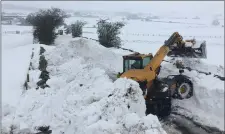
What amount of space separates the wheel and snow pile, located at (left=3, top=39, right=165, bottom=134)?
2247 mm

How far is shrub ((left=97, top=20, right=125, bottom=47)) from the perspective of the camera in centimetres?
2297

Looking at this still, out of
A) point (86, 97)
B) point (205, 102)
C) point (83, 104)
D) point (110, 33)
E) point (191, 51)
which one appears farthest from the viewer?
point (110, 33)

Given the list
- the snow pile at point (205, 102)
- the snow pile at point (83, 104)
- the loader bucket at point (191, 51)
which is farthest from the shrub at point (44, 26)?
the snow pile at point (205, 102)

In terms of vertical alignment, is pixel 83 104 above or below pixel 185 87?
below

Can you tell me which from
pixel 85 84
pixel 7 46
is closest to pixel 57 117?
pixel 85 84

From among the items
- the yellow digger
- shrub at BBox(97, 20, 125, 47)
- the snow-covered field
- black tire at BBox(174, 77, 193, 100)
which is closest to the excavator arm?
the yellow digger

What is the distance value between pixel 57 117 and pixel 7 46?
53.6 feet

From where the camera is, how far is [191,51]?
1241 centimetres

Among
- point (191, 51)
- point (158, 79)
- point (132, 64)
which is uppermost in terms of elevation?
point (191, 51)

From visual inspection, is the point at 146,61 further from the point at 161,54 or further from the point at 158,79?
the point at 158,79

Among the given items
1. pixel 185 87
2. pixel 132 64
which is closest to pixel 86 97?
pixel 132 64

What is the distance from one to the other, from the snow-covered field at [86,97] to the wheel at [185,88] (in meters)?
0.21

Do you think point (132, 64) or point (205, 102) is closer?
point (205, 102)

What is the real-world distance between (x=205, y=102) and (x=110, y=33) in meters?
12.9
